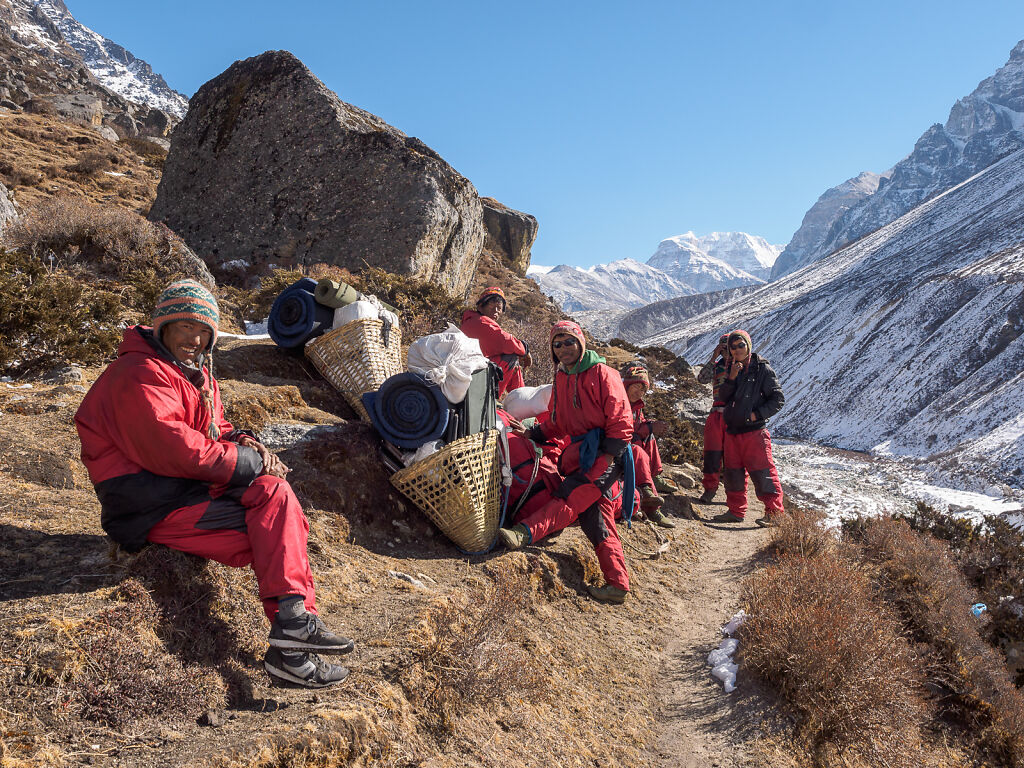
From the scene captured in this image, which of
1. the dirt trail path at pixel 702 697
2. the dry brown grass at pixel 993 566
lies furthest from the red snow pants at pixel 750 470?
the dry brown grass at pixel 993 566

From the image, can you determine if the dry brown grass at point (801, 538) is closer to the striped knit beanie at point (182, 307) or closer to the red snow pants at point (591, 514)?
the red snow pants at point (591, 514)

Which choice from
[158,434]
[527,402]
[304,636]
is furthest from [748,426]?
[158,434]

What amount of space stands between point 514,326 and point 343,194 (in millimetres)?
4525

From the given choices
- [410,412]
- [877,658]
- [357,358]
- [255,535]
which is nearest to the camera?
[255,535]

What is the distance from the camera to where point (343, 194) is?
37.9 feet

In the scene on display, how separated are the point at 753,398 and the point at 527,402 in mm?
2938

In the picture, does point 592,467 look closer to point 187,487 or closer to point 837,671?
point 837,671

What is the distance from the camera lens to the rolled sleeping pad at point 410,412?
A: 3.84 m

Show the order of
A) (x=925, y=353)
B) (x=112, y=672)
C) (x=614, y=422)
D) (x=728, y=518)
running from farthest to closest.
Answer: (x=925, y=353), (x=728, y=518), (x=614, y=422), (x=112, y=672)

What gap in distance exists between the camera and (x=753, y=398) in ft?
22.6

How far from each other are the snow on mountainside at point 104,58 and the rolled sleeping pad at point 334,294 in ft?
449

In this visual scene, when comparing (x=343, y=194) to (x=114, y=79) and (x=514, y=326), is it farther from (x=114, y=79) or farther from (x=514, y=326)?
(x=114, y=79)

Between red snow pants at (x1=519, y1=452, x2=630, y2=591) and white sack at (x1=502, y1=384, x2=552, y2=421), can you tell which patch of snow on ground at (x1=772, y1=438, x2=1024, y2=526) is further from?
red snow pants at (x1=519, y1=452, x2=630, y2=591)

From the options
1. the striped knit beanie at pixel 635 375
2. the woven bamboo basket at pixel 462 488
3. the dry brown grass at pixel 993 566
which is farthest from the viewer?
the dry brown grass at pixel 993 566
